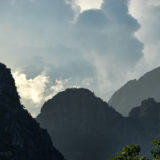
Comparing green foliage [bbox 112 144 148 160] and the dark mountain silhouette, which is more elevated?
the dark mountain silhouette

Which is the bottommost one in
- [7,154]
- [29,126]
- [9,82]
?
[7,154]

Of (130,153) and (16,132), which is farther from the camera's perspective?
(16,132)

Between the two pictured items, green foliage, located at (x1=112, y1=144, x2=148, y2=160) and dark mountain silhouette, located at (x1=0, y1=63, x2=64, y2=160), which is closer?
green foliage, located at (x1=112, y1=144, x2=148, y2=160)

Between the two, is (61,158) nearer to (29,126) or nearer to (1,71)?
(29,126)

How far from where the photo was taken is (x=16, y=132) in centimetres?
17188

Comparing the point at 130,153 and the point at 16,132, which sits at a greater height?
the point at 16,132

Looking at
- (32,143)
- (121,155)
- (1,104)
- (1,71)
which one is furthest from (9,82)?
(121,155)

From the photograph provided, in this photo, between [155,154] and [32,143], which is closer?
[155,154]

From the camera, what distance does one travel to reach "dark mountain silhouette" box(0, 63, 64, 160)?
165 metres

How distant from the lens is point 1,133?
164875 mm

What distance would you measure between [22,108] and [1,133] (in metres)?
33.7

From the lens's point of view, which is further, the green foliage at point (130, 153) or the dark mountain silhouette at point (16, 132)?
the dark mountain silhouette at point (16, 132)

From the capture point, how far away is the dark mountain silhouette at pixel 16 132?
541 feet

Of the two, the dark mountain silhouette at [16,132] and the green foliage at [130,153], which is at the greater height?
the dark mountain silhouette at [16,132]
